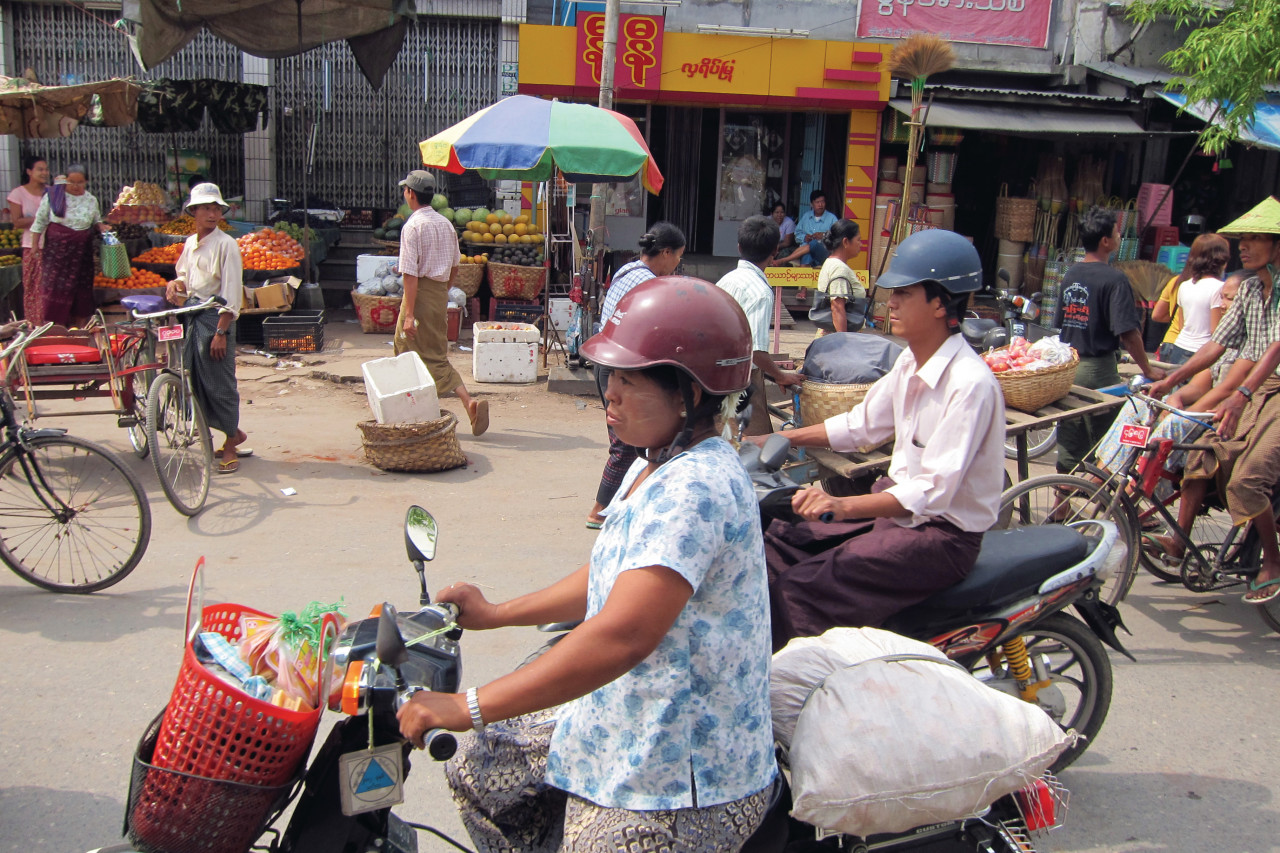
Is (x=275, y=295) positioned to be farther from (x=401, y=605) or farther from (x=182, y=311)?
(x=401, y=605)

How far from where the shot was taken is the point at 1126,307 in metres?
5.91

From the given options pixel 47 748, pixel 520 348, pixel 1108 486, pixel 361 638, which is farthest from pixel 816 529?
pixel 520 348

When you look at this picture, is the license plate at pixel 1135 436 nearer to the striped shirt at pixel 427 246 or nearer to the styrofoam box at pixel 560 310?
the striped shirt at pixel 427 246

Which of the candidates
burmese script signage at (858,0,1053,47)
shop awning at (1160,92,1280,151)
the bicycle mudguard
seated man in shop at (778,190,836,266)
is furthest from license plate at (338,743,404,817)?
burmese script signage at (858,0,1053,47)

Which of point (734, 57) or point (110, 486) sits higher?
point (734, 57)

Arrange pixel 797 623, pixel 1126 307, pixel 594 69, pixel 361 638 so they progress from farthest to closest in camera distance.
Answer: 1. pixel 594 69
2. pixel 1126 307
3. pixel 797 623
4. pixel 361 638

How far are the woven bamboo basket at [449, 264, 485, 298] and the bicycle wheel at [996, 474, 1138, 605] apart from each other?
316 inches

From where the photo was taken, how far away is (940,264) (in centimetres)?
301

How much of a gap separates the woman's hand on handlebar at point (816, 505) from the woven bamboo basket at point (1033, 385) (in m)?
2.21

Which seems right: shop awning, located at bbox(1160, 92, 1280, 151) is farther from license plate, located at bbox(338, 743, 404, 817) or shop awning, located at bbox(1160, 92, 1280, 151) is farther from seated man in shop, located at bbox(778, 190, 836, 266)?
license plate, located at bbox(338, 743, 404, 817)

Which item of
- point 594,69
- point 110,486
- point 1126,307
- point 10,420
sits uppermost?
point 594,69

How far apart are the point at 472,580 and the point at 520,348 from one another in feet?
15.7

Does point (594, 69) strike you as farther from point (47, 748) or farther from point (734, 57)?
point (47, 748)

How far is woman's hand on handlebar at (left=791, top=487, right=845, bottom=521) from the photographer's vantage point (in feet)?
9.24
